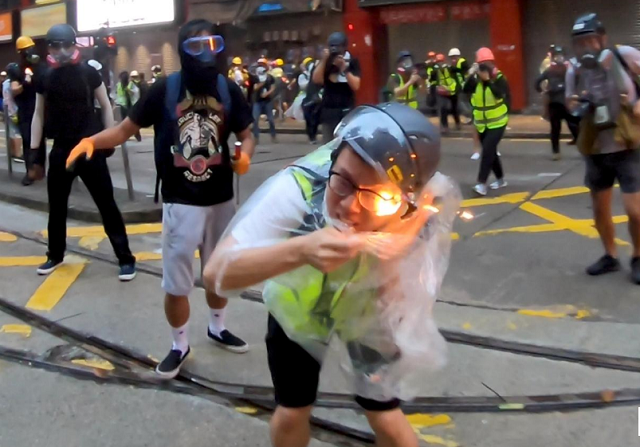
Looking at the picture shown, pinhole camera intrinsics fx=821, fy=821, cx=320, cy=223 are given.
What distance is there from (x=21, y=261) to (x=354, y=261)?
206 inches

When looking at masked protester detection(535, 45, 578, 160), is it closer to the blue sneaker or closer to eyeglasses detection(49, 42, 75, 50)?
the blue sneaker

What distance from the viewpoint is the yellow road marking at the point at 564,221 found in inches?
283

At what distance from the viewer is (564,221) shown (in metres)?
7.75

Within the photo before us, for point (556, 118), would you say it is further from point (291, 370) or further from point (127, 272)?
point (291, 370)

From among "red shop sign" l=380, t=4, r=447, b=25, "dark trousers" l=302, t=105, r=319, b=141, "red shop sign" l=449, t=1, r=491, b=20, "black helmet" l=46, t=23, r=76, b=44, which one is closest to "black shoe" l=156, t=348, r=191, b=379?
"black helmet" l=46, t=23, r=76, b=44

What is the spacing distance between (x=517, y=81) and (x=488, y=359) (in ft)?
54.6

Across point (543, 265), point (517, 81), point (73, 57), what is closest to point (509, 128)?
point (517, 81)

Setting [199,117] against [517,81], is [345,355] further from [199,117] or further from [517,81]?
[517,81]

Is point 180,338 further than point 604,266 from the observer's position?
No

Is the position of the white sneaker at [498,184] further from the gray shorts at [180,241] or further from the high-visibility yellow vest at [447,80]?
the high-visibility yellow vest at [447,80]

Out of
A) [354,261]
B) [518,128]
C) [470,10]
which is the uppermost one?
[470,10]

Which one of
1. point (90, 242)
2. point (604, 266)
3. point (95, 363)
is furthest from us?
point (90, 242)

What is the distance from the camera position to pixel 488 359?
14.8ft

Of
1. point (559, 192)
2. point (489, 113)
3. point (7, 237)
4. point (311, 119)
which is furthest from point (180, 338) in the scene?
point (311, 119)
